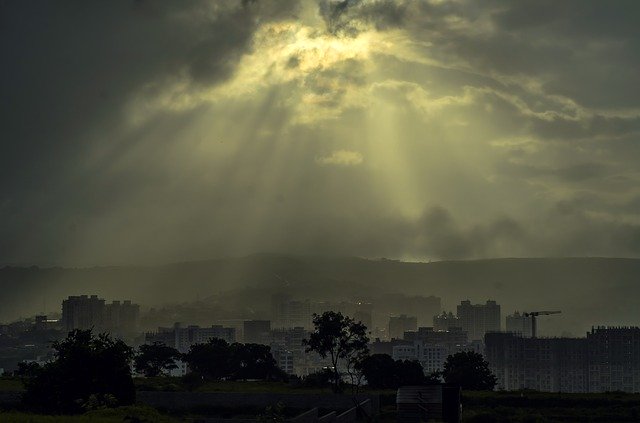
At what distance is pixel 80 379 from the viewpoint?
200 feet

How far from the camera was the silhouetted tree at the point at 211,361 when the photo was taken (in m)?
109

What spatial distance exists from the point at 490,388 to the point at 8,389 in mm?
45775

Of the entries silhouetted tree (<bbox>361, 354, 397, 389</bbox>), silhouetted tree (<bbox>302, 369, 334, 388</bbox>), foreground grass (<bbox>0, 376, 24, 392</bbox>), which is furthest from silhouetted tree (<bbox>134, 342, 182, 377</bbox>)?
foreground grass (<bbox>0, 376, 24, 392</bbox>)

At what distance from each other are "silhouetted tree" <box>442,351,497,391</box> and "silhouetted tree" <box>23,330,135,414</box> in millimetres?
39840

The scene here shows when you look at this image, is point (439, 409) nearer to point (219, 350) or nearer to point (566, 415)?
point (566, 415)

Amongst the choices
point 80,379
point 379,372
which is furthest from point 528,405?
point 80,379

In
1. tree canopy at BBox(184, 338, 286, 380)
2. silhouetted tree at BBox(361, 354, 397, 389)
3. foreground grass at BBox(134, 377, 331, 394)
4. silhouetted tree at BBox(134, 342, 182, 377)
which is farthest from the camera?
silhouetted tree at BBox(134, 342, 182, 377)

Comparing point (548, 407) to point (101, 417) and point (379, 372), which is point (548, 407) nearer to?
point (379, 372)

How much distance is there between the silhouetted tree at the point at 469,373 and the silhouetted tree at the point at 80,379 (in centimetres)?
3984

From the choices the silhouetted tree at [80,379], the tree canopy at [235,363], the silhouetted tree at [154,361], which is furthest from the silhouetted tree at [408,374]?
the silhouetted tree at [80,379]

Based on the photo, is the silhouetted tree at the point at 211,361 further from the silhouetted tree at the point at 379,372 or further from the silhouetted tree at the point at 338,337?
the silhouetted tree at the point at 379,372

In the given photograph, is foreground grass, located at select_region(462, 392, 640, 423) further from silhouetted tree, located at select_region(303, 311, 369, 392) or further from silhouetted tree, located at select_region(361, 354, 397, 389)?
silhouetted tree, located at select_region(303, 311, 369, 392)

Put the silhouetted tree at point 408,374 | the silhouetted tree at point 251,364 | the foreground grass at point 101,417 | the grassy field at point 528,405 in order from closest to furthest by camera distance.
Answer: the foreground grass at point 101,417 < the grassy field at point 528,405 < the silhouetted tree at point 408,374 < the silhouetted tree at point 251,364

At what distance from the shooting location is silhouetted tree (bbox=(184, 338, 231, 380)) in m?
109
